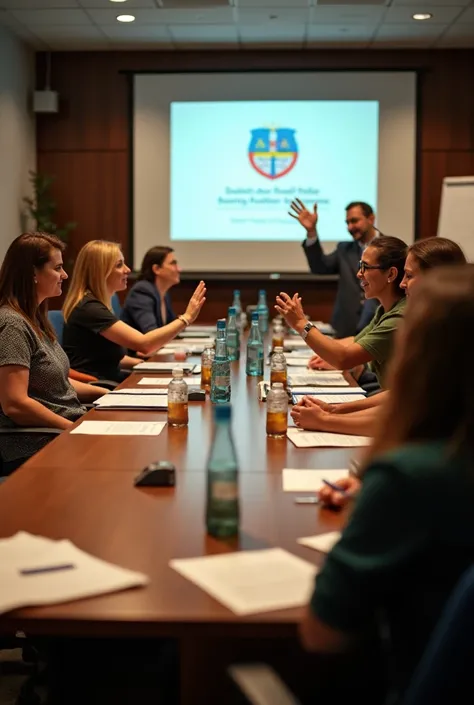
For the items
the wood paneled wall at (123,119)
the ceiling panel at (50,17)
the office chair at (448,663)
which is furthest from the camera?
the wood paneled wall at (123,119)

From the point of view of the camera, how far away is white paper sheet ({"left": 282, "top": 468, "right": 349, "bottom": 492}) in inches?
79.9

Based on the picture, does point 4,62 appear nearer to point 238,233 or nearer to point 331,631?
point 238,233

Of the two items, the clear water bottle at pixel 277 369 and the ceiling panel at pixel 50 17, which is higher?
the ceiling panel at pixel 50 17

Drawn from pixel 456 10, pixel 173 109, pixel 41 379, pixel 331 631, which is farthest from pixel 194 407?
pixel 173 109

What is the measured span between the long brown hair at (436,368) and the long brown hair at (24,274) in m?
2.18

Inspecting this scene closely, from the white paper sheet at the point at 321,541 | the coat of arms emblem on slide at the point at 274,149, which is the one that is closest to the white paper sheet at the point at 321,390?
the white paper sheet at the point at 321,541

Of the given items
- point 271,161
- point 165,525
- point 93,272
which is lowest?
point 165,525

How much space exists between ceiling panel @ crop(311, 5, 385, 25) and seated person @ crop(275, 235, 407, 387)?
4.02 meters

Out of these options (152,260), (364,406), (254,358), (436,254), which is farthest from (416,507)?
(152,260)

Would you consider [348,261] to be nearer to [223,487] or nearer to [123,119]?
[123,119]

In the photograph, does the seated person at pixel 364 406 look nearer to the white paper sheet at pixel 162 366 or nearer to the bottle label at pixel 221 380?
the bottle label at pixel 221 380

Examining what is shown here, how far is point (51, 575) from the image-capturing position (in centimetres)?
149

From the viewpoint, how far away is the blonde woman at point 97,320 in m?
4.24

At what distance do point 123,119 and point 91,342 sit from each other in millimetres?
4560
